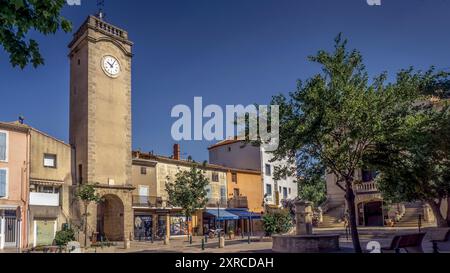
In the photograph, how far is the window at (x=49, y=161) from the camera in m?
30.6

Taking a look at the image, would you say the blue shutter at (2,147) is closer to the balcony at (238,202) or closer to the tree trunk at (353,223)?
the tree trunk at (353,223)

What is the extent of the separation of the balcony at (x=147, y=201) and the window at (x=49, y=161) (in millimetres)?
8132

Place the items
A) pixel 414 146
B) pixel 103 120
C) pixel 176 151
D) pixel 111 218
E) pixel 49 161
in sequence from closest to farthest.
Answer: pixel 414 146
pixel 49 161
pixel 103 120
pixel 111 218
pixel 176 151

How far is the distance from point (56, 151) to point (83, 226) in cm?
631

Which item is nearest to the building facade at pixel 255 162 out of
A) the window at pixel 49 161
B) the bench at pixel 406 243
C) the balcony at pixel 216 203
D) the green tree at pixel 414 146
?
the balcony at pixel 216 203

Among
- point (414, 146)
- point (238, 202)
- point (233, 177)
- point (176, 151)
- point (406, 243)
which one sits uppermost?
point (176, 151)

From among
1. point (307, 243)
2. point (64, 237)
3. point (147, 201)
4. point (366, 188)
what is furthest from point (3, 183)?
point (366, 188)

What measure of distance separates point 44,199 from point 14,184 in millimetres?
2579

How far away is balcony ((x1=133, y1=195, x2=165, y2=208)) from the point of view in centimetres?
3664

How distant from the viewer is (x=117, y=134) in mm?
35406

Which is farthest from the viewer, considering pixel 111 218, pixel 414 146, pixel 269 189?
pixel 269 189

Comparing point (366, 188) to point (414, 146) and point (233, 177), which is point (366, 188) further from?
point (414, 146)

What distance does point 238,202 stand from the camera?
152ft
